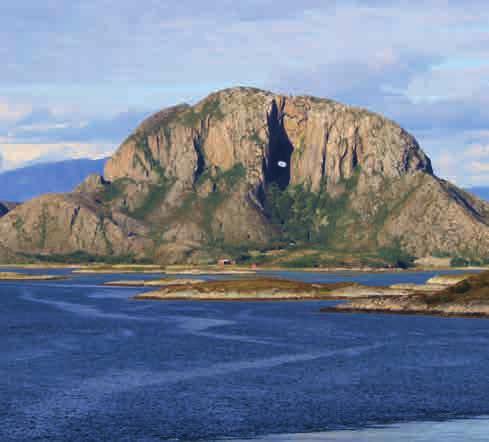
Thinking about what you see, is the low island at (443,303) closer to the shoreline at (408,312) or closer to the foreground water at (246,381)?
the shoreline at (408,312)

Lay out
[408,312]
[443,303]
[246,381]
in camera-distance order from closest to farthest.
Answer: [246,381] < [443,303] < [408,312]

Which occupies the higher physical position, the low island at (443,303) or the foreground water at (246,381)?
the low island at (443,303)

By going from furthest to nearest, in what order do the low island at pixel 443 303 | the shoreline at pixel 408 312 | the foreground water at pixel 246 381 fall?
1. the low island at pixel 443 303
2. the shoreline at pixel 408 312
3. the foreground water at pixel 246 381

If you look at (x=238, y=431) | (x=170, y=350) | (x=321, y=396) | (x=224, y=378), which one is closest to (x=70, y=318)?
(x=170, y=350)

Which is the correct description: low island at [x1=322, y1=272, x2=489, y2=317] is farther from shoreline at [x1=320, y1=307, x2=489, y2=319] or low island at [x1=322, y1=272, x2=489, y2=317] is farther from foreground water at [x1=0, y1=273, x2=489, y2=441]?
foreground water at [x1=0, y1=273, x2=489, y2=441]

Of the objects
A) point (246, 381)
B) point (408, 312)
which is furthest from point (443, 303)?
point (246, 381)

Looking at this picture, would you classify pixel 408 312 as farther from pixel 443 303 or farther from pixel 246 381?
pixel 246 381

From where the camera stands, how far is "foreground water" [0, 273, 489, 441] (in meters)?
68.4

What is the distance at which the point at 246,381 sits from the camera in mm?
91938

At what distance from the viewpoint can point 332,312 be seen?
602ft

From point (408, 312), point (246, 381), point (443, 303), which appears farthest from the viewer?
point (408, 312)

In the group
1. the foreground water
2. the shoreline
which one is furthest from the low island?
the foreground water

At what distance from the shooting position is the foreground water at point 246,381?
6844cm

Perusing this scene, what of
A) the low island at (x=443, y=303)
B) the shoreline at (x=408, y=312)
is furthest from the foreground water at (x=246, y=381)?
the low island at (x=443, y=303)
